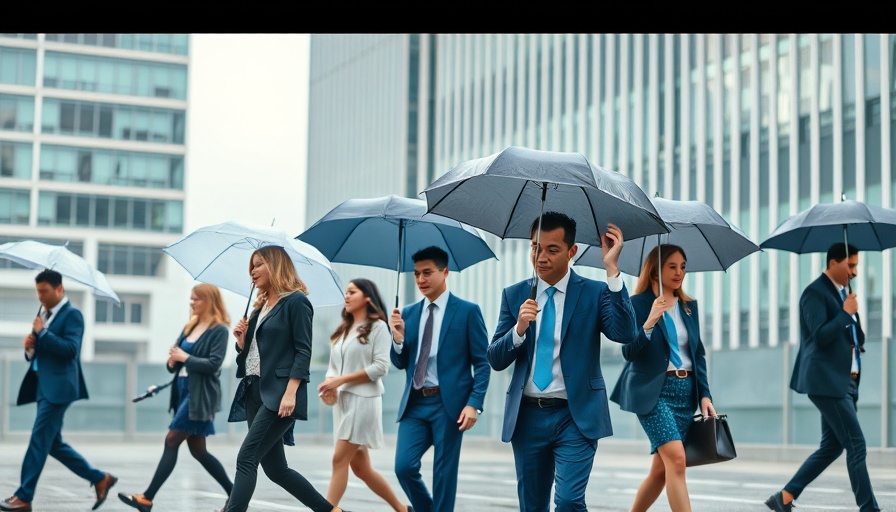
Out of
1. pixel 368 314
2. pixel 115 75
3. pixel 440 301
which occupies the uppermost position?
pixel 115 75

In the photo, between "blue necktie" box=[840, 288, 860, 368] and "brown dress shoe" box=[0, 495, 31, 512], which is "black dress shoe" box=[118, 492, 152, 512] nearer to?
"brown dress shoe" box=[0, 495, 31, 512]

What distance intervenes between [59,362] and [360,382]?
2513mm

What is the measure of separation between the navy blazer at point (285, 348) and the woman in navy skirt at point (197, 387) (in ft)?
7.93

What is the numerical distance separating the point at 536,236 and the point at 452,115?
62.1 m

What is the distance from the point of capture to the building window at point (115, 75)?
302ft

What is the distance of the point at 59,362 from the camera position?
1070cm

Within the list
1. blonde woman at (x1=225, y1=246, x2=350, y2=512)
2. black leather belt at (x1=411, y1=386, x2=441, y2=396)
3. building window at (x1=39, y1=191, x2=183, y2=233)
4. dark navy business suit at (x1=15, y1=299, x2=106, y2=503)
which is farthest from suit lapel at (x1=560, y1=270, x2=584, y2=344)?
building window at (x1=39, y1=191, x2=183, y2=233)

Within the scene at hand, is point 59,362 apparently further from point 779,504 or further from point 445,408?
point 779,504

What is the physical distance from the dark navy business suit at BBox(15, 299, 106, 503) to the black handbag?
4.69 metres

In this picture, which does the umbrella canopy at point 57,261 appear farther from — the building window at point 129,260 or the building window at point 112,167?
the building window at point 112,167

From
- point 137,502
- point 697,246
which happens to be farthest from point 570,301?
point 137,502

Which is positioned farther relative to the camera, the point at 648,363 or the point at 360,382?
the point at 360,382
